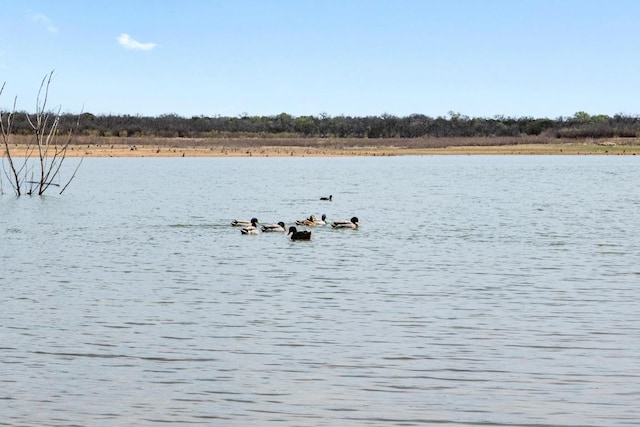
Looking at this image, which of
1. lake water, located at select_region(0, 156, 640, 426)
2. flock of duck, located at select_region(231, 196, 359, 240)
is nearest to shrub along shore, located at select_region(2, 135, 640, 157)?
flock of duck, located at select_region(231, 196, 359, 240)

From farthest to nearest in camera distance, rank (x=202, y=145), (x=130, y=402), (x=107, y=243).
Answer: (x=202, y=145)
(x=107, y=243)
(x=130, y=402)

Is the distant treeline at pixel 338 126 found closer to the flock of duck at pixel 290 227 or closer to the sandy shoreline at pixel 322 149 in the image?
the sandy shoreline at pixel 322 149

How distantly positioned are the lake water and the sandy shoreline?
71.6 metres

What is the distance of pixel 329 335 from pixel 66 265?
935cm

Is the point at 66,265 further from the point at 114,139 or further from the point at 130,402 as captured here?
the point at 114,139

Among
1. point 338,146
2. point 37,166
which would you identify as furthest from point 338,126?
point 37,166

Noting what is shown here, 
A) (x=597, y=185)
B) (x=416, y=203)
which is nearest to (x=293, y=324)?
(x=416, y=203)

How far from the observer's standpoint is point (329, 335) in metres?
13.6

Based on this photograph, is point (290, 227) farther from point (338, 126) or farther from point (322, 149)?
point (338, 126)

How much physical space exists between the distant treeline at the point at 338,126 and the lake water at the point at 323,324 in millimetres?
97444

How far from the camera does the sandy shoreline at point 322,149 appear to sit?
10350 cm

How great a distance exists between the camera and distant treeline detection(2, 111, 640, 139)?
422 ft

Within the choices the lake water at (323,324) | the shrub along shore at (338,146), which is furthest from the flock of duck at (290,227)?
the shrub along shore at (338,146)

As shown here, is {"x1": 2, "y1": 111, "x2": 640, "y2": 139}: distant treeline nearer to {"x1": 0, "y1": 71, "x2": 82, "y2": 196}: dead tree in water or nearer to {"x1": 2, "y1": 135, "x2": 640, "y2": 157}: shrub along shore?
{"x1": 2, "y1": 135, "x2": 640, "y2": 157}: shrub along shore
